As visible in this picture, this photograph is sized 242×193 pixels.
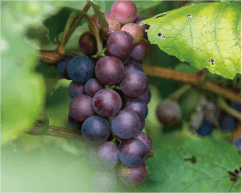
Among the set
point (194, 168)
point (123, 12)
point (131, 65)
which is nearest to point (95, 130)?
point (131, 65)

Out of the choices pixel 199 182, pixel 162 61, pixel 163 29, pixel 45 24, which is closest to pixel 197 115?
pixel 162 61

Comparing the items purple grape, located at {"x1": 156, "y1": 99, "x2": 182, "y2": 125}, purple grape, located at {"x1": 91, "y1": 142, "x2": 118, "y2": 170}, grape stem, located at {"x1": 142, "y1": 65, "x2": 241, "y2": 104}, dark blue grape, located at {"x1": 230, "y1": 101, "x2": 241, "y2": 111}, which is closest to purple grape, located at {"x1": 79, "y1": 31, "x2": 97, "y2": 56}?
purple grape, located at {"x1": 91, "y1": 142, "x2": 118, "y2": 170}

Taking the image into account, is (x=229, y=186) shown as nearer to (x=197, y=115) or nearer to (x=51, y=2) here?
(x=197, y=115)

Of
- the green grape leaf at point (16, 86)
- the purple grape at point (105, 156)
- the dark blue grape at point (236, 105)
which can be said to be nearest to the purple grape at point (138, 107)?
the purple grape at point (105, 156)

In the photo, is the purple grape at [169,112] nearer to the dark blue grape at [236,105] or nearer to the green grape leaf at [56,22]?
the dark blue grape at [236,105]

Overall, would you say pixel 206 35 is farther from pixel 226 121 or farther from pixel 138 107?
pixel 226 121
